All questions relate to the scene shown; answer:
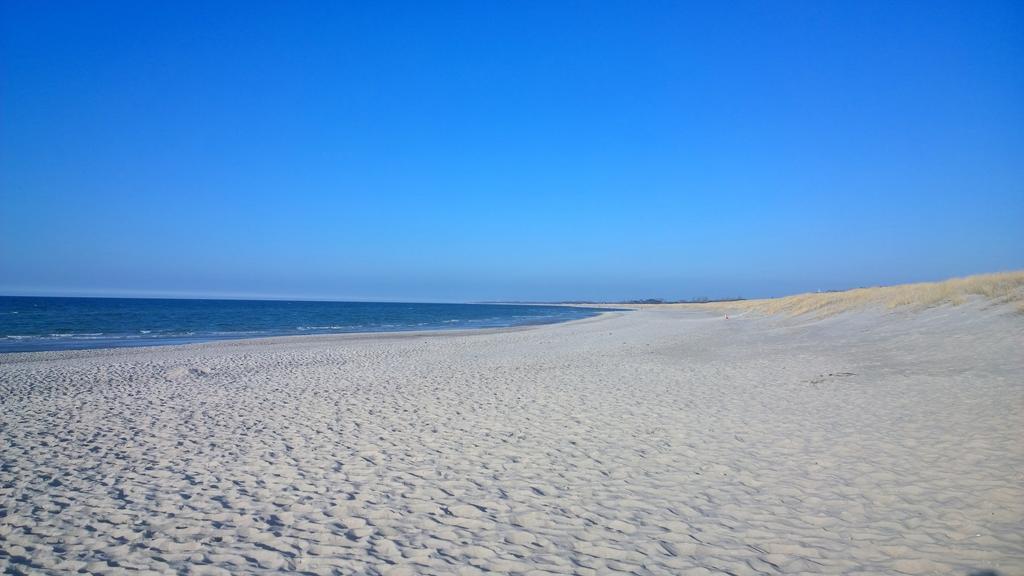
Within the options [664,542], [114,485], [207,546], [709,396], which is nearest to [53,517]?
[114,485]

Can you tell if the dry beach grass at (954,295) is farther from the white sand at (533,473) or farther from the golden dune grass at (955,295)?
the white sand at (533,473)

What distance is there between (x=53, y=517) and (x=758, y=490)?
676cm

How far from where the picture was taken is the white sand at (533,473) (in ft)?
14.1

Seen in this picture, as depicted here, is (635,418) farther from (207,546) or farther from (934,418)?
(207,546)

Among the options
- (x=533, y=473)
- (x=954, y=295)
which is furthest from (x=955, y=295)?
(x=533, y=473)

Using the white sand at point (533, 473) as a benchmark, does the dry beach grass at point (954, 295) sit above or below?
above

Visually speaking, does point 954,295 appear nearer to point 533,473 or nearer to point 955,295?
point 955,295

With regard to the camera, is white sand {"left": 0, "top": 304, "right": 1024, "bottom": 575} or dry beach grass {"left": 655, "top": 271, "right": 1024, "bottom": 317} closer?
white sand {"left": 0, "top": 304, "right": 1024, "bottom": 575}

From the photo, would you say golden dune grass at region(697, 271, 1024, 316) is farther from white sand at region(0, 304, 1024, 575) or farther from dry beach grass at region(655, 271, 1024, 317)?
white sand at region(0, 304, 1024, 575)

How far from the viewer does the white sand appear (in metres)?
4.29

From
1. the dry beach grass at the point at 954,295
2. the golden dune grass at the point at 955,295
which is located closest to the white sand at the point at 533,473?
the dry beach grass at the point at 954,295

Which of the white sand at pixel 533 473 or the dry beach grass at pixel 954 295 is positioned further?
the dry beach grass at pixel 954 295

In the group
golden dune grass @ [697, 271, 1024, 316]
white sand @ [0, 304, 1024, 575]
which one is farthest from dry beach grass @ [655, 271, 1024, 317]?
white sand @ [0, 304, 1024, 575]

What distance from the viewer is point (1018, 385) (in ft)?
30.3
